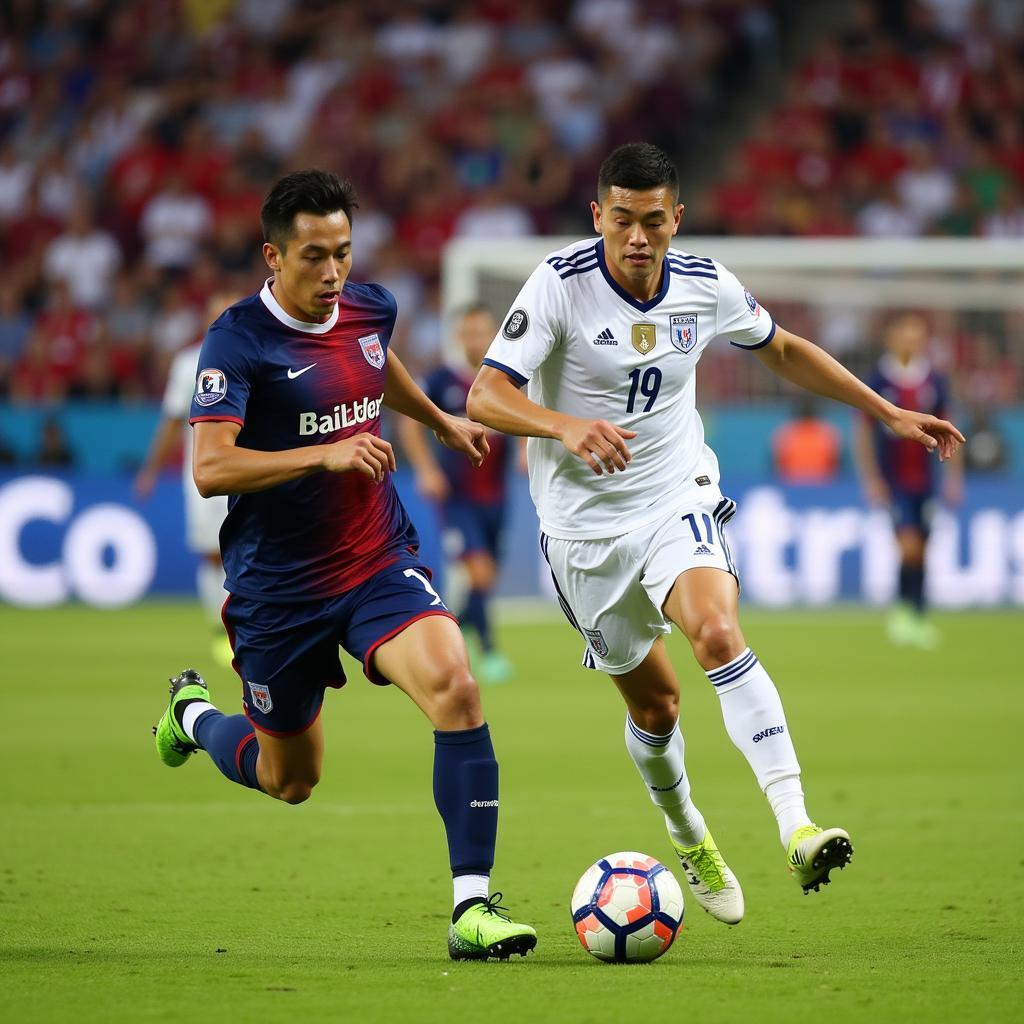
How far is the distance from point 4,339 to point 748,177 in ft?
30.5

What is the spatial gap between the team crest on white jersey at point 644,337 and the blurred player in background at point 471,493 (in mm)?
6599

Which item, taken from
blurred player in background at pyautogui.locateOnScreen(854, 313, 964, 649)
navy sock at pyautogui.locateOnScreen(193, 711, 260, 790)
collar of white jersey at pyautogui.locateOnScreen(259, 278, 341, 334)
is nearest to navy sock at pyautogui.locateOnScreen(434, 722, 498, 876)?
navy sock at pyautogui.locateOnScreen(193, 711, 260, 790)

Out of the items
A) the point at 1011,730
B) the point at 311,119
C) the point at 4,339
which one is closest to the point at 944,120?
the point at 311,119

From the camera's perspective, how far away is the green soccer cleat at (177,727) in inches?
272

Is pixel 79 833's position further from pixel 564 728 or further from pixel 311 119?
pixel 311 119

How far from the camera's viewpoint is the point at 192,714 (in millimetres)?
6820

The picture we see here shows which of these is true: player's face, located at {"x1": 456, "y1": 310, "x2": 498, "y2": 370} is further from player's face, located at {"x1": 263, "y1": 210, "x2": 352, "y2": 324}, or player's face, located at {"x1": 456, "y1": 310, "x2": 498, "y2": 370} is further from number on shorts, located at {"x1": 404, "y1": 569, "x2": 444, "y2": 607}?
player's face, located at {"x1": 263, "y1": 210, "x2": 352, "y2": 324}

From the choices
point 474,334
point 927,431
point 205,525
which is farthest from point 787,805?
point 205,525

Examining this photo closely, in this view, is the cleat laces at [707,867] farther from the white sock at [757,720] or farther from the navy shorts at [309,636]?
the navy shorts at [309,636]

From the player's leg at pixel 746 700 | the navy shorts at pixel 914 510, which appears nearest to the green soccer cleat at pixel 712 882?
the player's leg at pixel 746 700

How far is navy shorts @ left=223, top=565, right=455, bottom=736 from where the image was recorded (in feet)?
18.2

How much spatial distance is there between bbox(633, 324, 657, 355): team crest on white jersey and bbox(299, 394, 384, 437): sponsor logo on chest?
882 millimetres

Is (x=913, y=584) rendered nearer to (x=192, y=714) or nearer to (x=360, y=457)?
(x=192, y=714)

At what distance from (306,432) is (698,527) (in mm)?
1312
